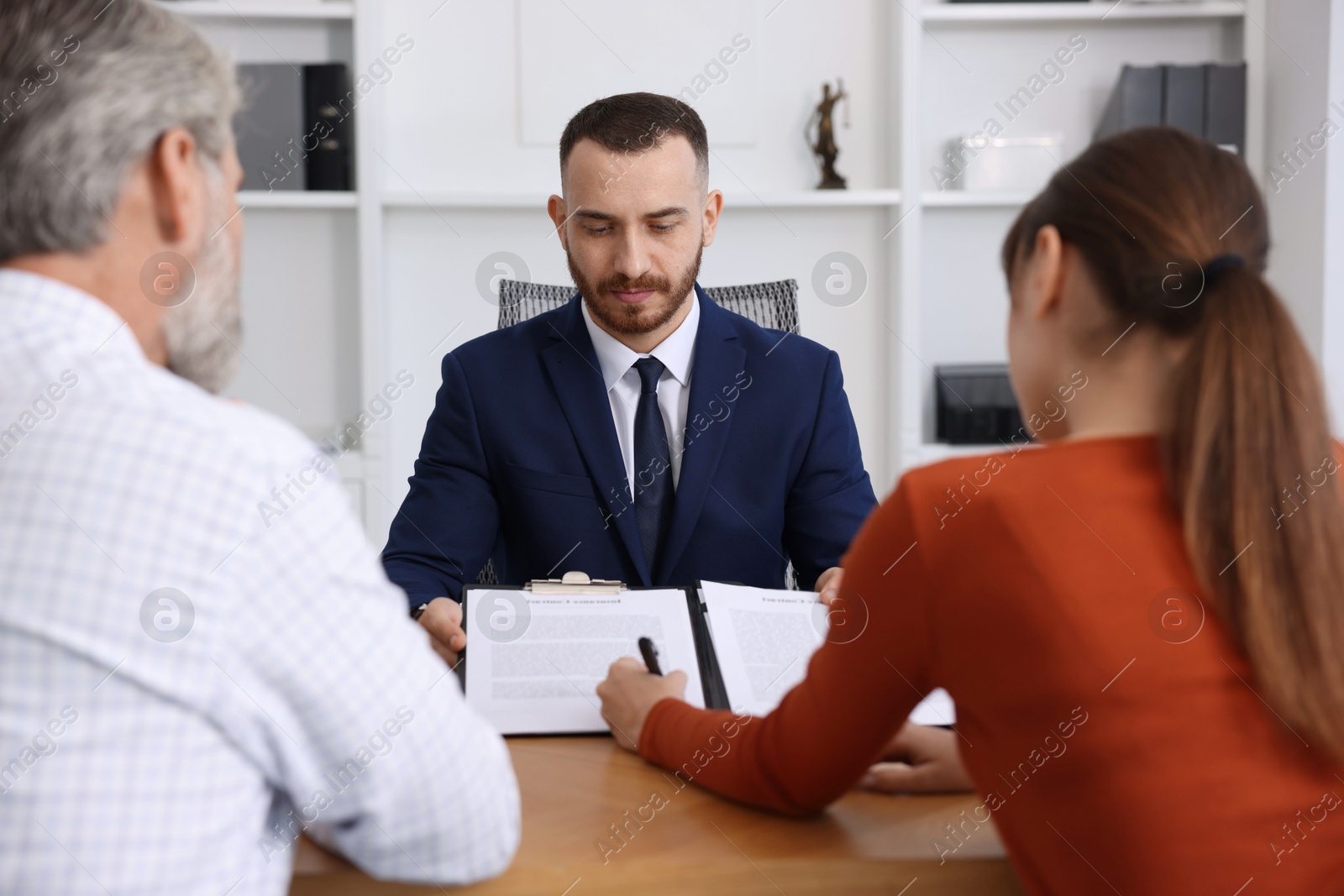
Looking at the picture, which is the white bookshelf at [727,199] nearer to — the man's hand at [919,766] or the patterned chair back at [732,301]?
the patterned chair back at [732,301]

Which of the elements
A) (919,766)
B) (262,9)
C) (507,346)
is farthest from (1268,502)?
(262,9)

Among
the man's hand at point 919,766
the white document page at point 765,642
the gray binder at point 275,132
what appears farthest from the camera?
the gray binder at point 275,132

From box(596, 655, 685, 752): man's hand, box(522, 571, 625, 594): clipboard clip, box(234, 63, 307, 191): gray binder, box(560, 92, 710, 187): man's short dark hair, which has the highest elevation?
box(234, 63, 307, 191): gray binder

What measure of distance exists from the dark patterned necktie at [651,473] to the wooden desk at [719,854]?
0.82 metres

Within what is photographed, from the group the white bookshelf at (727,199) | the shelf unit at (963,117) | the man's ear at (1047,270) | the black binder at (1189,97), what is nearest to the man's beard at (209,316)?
the man's ear at (1047,270)

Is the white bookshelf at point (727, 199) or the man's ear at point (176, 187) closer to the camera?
the man's ear at point (176, 187)

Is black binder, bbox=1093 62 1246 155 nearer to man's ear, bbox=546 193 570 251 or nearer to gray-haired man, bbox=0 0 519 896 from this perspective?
man's ear, bbox=546 193 570 251

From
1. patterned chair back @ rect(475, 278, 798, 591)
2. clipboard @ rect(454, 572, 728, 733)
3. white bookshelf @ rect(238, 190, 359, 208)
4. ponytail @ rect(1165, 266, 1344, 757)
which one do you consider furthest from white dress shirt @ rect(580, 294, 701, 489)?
white bookshelf @ rect(238, 190, 359, 208)

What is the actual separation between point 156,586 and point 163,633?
3 cm

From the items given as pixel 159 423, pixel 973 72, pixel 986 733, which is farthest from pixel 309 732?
pixel 973 72

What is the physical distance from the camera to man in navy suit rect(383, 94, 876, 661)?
1.72m

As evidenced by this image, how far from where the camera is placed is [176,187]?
28.3 inches

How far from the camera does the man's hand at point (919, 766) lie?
0.93 meters

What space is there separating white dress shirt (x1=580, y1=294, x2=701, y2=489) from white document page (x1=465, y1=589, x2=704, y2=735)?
0.54m
